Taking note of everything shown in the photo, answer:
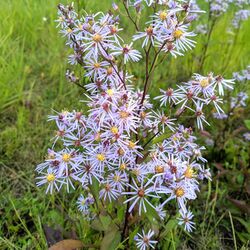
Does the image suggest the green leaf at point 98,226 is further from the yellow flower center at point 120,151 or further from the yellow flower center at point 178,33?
the yellow flower center at point 178,33

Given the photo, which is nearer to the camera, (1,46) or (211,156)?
(211,156)

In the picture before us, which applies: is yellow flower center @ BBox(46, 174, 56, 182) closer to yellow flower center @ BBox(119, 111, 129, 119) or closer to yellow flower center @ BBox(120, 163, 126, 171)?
yellow flower center @ BBox(120, 163, 126, 171)

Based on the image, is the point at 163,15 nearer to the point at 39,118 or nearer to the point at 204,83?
the point at 204,83

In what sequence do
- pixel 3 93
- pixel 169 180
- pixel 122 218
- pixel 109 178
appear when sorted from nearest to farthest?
pixel 169 180
pixel 109 178
pixel 122 218
pixel 3 93

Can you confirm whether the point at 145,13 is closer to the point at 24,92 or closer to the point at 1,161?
the point at 24,92

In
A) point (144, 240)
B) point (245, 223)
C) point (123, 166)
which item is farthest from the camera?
point (245, 223)

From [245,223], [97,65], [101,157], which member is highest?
[97,65]

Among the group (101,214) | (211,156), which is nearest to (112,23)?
(101,214)

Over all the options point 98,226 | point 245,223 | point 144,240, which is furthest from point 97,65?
point 245,223
